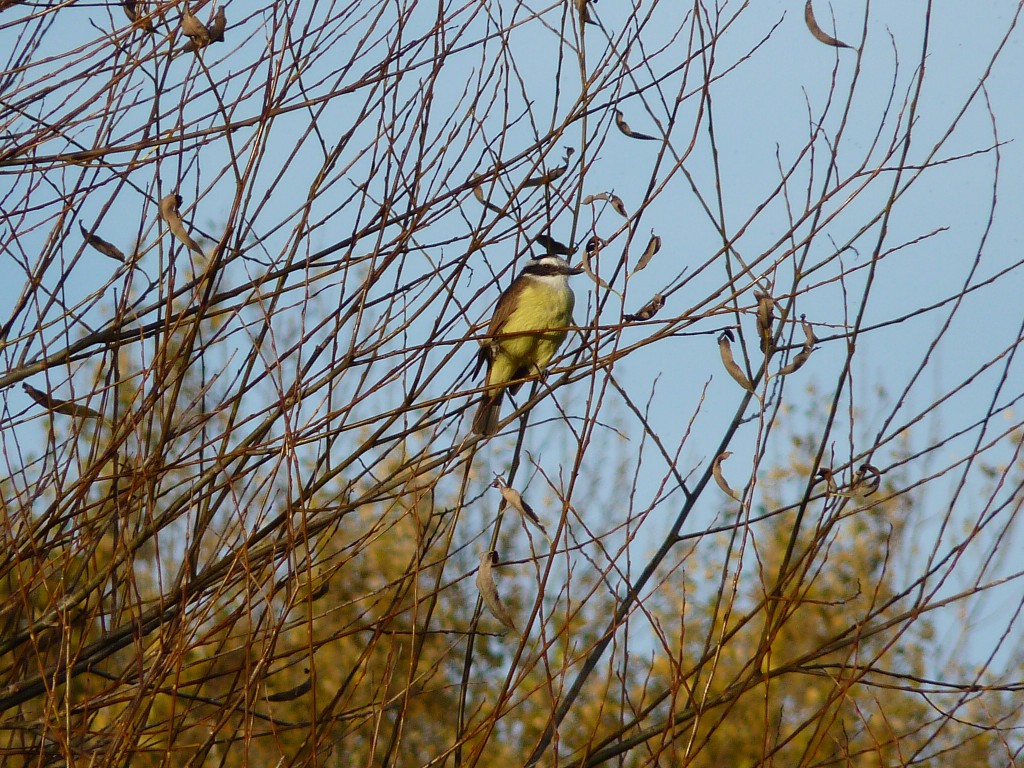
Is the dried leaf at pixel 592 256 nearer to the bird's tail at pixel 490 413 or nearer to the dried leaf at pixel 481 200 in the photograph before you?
the dried leaf at pixel 481 200

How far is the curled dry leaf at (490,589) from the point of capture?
2537mm

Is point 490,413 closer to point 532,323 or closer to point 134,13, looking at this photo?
point 532,323

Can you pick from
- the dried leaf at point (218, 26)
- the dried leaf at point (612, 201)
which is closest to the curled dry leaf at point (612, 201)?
the dried leaf at point (612, 201)

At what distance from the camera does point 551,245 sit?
3582 mm

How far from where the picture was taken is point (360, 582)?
436 inches

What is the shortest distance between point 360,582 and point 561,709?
8.46 metres

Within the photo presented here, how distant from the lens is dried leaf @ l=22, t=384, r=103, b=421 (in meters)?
3.06

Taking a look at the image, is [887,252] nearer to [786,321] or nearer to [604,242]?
[786,321]

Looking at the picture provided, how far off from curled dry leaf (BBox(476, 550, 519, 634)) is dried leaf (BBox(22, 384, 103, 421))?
3.77 feet

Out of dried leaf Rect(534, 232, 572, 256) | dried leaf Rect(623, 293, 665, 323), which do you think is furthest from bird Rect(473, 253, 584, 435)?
dried leaf Rect(623, 293, 665, 323)

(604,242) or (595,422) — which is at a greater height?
(604,242)

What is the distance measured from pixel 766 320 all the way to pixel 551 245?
902 mm

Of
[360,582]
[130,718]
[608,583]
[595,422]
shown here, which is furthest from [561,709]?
[360,582]

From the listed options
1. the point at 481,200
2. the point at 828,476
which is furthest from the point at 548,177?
the point at 828,476
